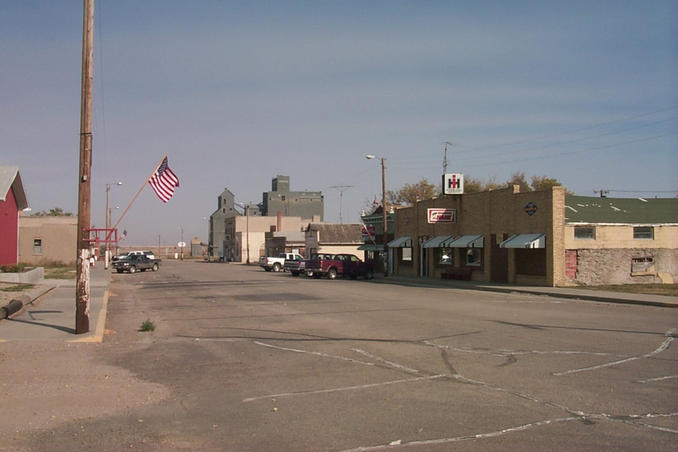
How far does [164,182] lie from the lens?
22703mm

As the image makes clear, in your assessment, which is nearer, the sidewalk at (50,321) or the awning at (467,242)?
the sidewalk at (50,321)

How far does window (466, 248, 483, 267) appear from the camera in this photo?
38.9m

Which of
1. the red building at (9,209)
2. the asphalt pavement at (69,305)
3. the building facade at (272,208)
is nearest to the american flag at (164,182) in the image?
the asphalt pavement at (69,305)

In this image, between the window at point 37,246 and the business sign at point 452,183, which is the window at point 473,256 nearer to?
the business sign at point 452,183

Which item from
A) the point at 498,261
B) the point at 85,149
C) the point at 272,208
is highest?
the point at 272,208

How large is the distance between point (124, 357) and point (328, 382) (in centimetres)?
463

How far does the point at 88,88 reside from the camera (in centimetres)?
1406

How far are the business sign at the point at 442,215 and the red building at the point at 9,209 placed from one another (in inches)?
1000

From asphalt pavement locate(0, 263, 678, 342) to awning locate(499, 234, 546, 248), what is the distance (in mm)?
2200

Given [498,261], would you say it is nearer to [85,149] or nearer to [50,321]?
[50,321]

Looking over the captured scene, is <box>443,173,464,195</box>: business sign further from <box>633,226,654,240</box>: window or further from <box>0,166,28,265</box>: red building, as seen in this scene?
<box>0,166,28,265</box>: red building

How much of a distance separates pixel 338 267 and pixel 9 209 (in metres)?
22.3

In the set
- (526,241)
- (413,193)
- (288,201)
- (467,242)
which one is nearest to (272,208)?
(288,201)

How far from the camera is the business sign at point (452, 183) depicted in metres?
39.5
